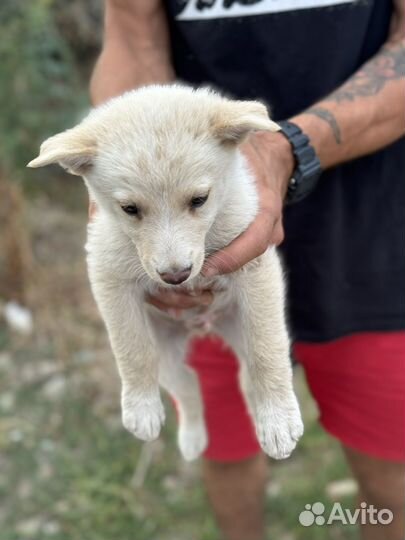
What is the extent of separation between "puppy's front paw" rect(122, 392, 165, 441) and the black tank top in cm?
78

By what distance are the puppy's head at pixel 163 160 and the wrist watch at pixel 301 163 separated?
1.38 ft

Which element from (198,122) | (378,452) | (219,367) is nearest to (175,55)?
(198,122)

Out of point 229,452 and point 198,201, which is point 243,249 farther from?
point 229,452

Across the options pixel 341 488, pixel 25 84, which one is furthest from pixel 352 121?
pixel 25 84

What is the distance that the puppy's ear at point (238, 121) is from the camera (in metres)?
1.84

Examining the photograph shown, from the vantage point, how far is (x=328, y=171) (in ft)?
8.80

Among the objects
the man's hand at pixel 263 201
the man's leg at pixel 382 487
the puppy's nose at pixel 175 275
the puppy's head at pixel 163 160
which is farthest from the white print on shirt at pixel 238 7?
the man's leg at pixel 382 487

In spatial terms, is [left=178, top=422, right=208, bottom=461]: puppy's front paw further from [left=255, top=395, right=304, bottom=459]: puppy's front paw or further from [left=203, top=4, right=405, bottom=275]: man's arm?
[left=203, top=4, right=405, bottom=275]: man's arm

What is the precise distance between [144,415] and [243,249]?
24.8 inches

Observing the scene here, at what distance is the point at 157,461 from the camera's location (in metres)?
4.06

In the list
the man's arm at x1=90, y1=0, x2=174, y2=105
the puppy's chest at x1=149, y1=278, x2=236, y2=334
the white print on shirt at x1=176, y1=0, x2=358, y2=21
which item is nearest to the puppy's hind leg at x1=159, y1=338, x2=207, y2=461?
the puppy's chest at x1=149, y1=278, x2=236, y2=334

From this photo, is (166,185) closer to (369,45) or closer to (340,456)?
(369,45)

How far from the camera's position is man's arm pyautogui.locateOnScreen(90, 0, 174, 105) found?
270cm

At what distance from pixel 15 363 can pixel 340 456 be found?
81.0 inches
